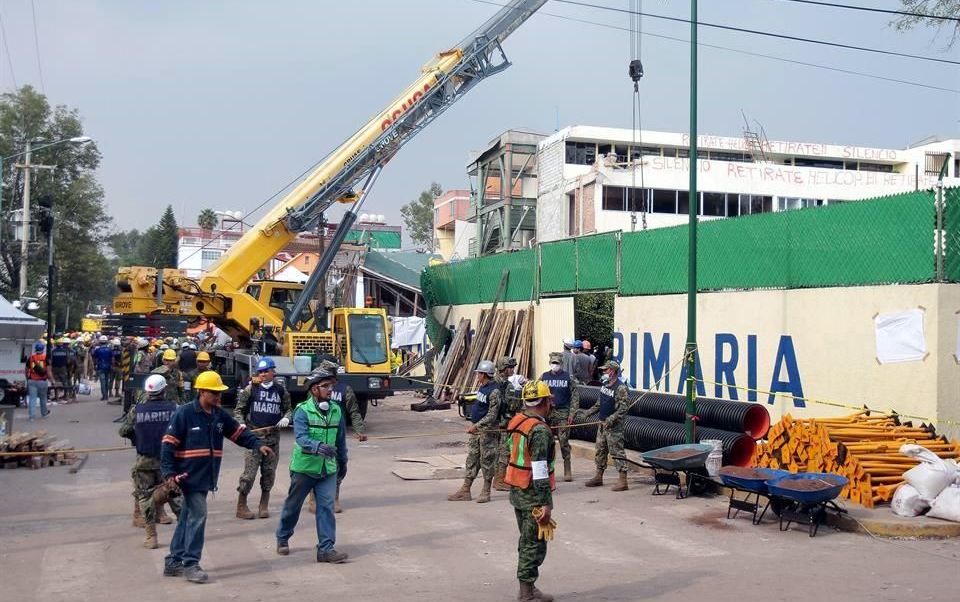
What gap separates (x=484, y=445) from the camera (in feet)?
40.5

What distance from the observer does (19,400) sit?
2695 centimetres

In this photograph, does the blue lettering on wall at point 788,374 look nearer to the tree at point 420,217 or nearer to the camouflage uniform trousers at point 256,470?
the camouflage uniform trousers at point 256,470

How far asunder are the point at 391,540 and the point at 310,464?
154cm

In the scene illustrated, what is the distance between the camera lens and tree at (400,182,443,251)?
9994cm

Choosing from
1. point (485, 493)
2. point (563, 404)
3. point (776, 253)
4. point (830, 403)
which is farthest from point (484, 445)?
point (776, 253)

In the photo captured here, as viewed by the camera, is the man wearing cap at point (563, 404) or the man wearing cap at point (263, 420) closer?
the man wearing cap at point (263, 420)

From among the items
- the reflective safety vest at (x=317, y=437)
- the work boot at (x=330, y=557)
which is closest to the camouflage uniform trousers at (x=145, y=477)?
the reflective safety vest at (x=317, y=437)

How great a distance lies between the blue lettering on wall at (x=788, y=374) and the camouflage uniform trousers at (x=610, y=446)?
3.15 m

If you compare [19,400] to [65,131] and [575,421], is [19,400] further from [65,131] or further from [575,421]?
[65,131]

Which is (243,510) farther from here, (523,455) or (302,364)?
(302,364)

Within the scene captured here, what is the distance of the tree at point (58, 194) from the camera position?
47156 mm

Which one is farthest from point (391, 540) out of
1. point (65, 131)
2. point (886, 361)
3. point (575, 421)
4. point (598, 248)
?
point (65, 131)

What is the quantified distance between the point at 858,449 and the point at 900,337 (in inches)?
83.9

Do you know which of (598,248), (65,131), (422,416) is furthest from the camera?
(65,131)
